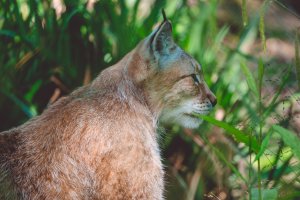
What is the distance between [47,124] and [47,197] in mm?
463

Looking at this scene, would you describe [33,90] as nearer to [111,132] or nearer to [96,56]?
[96,56]

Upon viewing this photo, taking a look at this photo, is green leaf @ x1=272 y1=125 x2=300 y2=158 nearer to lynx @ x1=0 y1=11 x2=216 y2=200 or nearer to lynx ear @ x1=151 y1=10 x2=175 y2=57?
lynx @ x1=0 y1=11 x2=216 y2=200

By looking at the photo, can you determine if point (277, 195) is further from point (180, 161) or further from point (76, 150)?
point (180, 161)

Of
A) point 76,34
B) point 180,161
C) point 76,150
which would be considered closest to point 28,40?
point 76,34

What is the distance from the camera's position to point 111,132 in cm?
378

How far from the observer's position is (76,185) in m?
3.58

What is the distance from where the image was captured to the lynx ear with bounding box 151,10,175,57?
400 centimetres

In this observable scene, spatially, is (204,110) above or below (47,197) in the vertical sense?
below

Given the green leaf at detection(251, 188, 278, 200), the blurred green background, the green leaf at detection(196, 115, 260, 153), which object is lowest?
the blurred green background

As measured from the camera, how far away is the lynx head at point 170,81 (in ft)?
13.6

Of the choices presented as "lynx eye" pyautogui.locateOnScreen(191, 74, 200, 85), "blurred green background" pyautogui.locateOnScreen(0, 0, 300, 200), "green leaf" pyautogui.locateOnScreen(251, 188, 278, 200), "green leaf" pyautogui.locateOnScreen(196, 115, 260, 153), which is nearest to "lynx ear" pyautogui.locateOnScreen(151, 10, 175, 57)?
"lynx eye" pyautogui.locateOnScreen(191, 74, 200, 85)

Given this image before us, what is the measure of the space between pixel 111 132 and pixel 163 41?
29.0 inches

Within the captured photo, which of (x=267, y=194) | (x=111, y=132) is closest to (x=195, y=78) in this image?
(x=111, y=132)

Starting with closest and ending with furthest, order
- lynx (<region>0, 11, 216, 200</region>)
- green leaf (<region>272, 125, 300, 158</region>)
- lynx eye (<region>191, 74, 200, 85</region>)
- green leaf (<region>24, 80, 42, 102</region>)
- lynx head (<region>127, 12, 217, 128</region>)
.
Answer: green leaf (<region>272, 125, 300, 158</region>) < lynx (<region>0, 11, 216, 200</region>) < lynx head (<region>127, 12, 217, 128</region>) < lynx eye (<region>191, 74, 200, 85</region>) < green leaf (<region>24, 80, 42, 102</region>)
